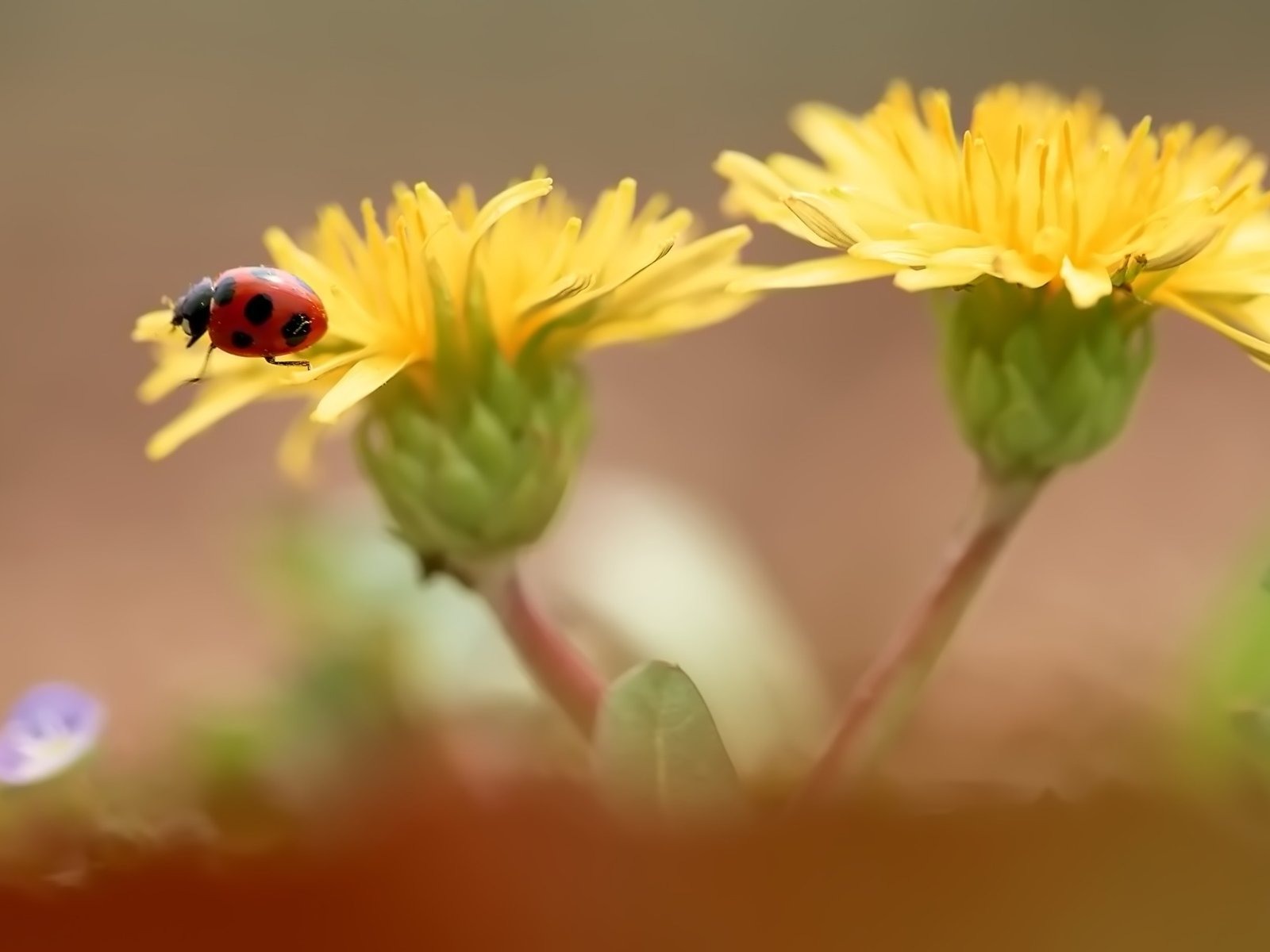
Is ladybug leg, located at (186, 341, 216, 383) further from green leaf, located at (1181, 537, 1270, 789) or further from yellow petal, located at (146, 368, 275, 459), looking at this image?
green leaf, located at (1181, 537, 1270, 789)

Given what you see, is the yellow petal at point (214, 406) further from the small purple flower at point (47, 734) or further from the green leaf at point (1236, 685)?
the green leaf at point (1236, 685)

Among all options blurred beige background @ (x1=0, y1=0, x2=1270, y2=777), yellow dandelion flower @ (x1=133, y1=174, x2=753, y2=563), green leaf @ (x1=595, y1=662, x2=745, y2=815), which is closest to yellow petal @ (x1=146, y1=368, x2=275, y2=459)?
yellow dandelion flower @ (x1=133, y1=174, x2=753, y2=563)

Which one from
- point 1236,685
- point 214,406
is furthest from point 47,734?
point 1236,685

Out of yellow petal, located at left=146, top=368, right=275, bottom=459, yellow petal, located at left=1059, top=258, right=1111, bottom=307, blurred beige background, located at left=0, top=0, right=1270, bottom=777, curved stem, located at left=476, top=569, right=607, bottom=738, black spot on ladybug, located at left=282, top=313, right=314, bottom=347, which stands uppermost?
blurred beige background, located at left=0, top=0, right=1270, bottom=777

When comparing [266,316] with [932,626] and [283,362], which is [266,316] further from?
[932,626]

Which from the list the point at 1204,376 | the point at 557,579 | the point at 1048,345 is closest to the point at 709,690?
the point at 557,579

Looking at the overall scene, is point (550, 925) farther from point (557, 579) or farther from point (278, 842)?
point (557, 579)
